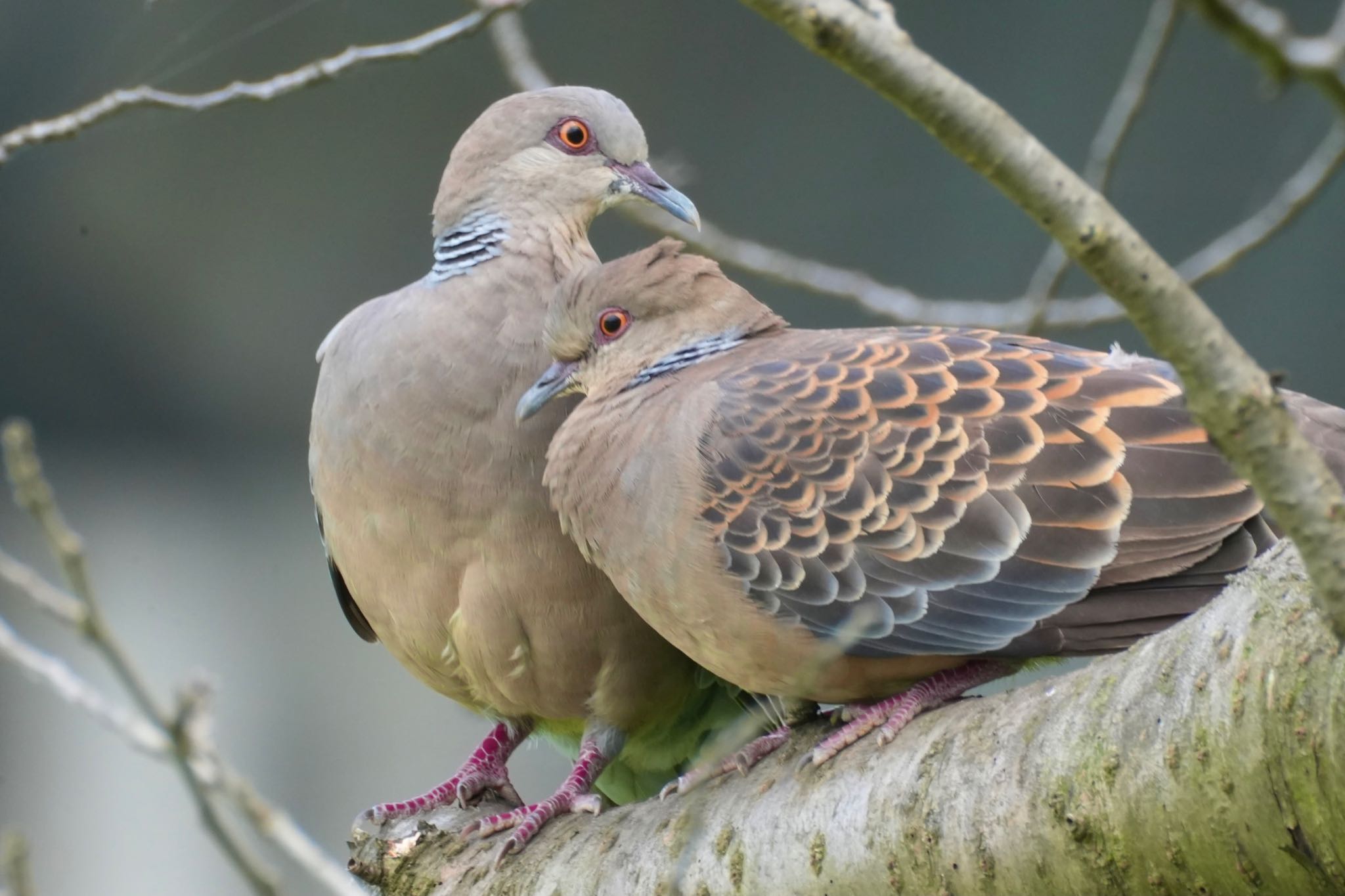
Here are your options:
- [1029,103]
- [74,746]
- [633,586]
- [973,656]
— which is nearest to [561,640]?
[633,586]

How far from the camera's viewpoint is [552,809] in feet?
8.21

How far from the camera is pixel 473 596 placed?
2.49 m

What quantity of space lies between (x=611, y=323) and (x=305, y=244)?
3143mm

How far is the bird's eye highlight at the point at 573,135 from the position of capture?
2834 millimetres

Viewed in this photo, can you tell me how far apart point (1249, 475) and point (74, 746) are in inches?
208

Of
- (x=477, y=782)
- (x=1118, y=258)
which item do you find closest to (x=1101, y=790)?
(x=1118, y=258)

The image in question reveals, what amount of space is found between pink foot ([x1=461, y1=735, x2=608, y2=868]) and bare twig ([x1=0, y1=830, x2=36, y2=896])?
1.44 m

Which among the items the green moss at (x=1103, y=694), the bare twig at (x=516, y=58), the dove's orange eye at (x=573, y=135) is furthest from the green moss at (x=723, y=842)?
the bare twig at (x=516, y=58)

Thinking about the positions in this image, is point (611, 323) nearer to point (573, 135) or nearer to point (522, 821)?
point (573, 135)

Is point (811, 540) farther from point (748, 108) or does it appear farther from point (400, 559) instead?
point (748, 108)

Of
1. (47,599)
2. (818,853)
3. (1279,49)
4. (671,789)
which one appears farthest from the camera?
(671,789)

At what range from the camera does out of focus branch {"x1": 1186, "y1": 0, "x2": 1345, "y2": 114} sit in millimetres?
703

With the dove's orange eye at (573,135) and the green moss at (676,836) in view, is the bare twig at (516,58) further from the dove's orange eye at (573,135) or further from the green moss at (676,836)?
the green moss at (676,836)

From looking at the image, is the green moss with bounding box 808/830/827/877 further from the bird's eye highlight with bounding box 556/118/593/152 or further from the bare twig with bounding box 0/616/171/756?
the bird's eye highlight with bounding box 556/118/593/152
